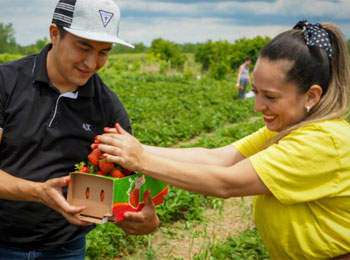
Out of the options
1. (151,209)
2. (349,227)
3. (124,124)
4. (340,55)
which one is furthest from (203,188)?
(340,55)

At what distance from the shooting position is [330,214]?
1.97 m

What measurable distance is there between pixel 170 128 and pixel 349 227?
7315 mm

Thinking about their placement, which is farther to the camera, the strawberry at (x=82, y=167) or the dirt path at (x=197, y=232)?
the dirt path at (x=197, y=232)

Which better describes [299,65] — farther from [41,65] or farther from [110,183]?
[41,65]

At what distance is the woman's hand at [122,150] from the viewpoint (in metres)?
1.85

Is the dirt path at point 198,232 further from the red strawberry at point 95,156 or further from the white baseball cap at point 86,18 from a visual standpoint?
the white baseball cap at point 86,18

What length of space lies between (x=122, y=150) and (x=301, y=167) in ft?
2.79

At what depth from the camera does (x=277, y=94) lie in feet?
6.55

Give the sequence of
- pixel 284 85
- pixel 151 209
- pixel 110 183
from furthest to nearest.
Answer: pixel 151 209
pixel 284 85
pixel 110 183

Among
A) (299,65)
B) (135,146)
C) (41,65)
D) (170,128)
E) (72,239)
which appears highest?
(299,65)

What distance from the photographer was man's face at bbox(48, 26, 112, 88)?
2021 mm

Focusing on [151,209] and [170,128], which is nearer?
[151,209]

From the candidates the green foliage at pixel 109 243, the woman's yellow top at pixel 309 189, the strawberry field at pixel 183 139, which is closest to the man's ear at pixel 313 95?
the woman's yellow top at pixel 309 189

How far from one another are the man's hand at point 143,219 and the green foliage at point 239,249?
1607 mm
